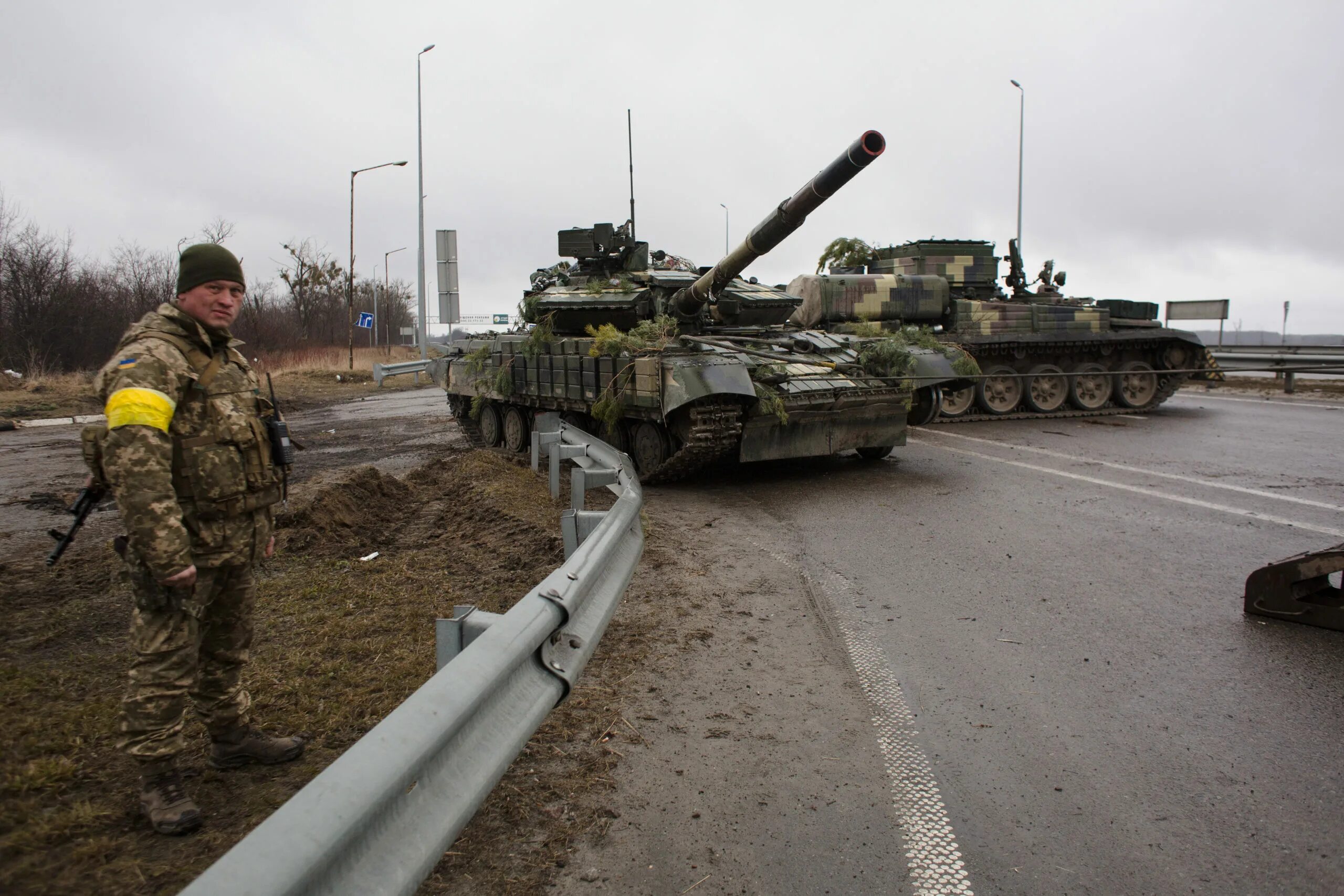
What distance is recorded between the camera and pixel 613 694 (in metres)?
3.91

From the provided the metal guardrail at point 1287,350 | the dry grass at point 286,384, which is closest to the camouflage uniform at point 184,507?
the dry grass at point 286,384

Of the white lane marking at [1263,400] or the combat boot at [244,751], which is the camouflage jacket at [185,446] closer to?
the combat boot at [244,751]

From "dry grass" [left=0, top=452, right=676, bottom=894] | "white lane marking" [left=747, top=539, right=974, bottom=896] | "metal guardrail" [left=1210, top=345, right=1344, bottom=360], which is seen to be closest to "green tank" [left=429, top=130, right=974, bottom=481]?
"dry grass" [left=0, top=452, right=676, bottom=894]

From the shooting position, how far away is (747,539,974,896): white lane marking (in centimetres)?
263

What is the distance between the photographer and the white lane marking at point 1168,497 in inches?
271

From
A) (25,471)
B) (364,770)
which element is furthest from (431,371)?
(364,770)

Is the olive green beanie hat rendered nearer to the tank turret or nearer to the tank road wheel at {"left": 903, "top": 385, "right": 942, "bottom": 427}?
the tank turret

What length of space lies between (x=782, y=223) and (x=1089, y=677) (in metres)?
5.55

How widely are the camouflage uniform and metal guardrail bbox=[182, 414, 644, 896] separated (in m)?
1.11

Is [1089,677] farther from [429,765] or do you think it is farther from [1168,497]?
[1168,497]

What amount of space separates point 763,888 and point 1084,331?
56.8 feet

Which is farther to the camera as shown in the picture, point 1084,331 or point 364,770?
point 1084,331

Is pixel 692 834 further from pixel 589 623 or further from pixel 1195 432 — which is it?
pixel 1195 432

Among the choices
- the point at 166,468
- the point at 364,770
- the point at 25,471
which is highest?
the point at 166,468
